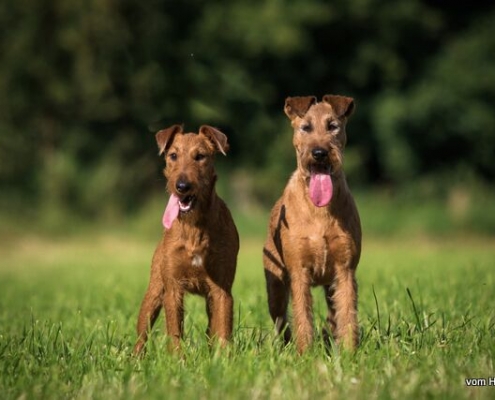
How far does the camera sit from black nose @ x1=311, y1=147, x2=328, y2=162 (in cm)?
482

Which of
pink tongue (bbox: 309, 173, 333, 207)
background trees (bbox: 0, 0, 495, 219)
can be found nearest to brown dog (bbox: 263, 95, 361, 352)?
pink tongue (bbox: 309, 173, 333, 207)

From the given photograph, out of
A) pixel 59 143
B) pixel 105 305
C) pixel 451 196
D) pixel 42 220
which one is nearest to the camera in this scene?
pixel 105 305

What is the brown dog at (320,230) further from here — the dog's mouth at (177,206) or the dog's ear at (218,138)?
the dog's mouth at (177,206)

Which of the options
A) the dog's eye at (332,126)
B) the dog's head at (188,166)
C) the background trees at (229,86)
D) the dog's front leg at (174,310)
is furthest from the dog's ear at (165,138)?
the background trees at (229,86)

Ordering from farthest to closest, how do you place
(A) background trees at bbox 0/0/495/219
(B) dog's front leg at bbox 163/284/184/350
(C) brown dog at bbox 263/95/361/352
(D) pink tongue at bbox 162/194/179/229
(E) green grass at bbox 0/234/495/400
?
1. (A) background trees at bbox 0/0/495/219
2. (C) brown dog at bbox 263/95/361/352
3. (B) dog's front leg at bbox 163/284/184/350
4. (D) pink tongue at bbox 162/194/179/229
5. (E) green grass at bbox 0/234/495/400

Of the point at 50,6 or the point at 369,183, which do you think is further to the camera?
the point at 369,183

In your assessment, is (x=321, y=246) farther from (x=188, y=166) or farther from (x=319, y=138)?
(x=188, y=166)

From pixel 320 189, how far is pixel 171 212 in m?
0.93

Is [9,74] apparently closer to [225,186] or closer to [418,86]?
[225,186]

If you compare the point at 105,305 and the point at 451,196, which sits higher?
the point at 451,196

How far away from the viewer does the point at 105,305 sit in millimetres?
7488

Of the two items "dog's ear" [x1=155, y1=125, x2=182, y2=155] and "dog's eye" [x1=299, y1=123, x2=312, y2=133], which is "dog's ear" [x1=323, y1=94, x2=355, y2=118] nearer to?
"dog's eye" [x1=299, y1=123, x2=312, y2=133]

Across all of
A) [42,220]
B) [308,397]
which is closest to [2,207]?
[42,220]

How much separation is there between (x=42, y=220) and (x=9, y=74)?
4.25m
